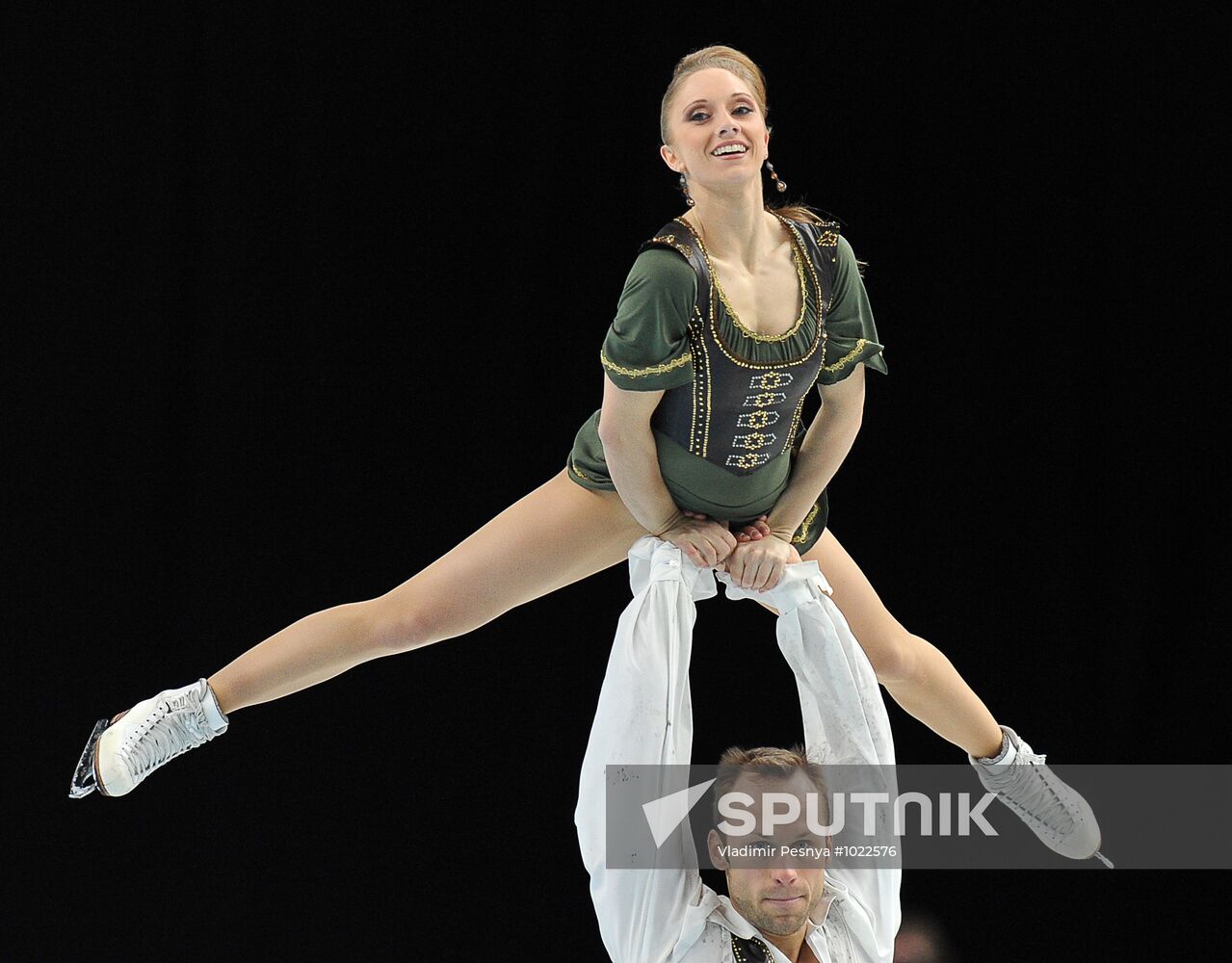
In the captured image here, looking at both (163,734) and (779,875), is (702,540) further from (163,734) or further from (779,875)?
(163,734)

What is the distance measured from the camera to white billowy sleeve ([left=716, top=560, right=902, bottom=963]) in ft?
8.82

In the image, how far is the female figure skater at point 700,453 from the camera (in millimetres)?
2678

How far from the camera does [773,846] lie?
256 cm

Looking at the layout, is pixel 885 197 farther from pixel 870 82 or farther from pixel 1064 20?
pixel 1064 20

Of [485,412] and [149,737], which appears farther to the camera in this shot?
[485,412]

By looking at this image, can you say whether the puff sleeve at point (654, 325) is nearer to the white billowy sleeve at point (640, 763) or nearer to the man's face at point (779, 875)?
the white billowy sleeve at point (640, 763)

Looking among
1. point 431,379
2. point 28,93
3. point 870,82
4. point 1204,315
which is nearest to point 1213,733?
point 1204,315

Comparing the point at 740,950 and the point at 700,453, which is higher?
the point at 700,453

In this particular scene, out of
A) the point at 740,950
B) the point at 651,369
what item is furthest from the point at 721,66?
the point at 740,950

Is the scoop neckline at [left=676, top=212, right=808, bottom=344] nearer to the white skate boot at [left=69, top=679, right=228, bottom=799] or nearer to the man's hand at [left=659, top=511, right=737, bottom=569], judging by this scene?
the man's hand at [left=659, top=511, right=737, bottom=569]

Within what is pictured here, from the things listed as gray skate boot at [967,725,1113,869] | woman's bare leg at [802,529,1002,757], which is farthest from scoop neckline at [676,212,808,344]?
gray skate boot at [967,725,1113,869]

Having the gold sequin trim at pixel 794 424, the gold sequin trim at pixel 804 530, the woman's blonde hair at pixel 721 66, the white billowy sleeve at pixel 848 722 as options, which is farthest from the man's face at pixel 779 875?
the woman's blonde hair at pixel 721 66

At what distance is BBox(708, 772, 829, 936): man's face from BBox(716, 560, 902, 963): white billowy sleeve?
0.35 ft

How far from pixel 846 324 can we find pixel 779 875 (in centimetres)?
92
